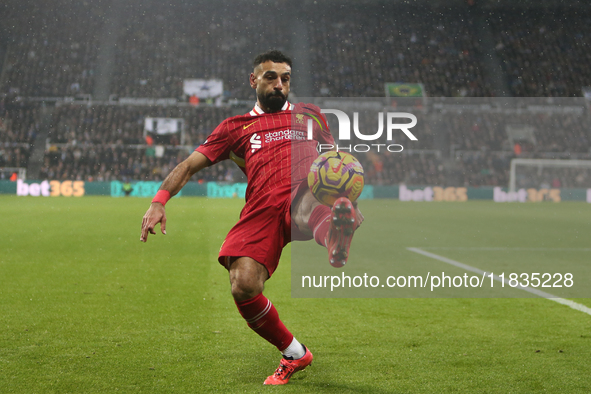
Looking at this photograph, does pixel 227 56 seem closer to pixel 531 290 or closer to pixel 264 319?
pixel 531 290

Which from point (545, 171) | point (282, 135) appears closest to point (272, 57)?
point (282, 135)

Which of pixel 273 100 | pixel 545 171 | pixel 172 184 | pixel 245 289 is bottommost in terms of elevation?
pixel 245 289

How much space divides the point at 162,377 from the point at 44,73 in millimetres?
33993

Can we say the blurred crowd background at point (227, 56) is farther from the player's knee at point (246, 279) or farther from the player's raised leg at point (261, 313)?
the player's knee at point (246, 279)

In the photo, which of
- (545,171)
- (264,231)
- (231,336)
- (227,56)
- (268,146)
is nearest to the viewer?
(264,231)

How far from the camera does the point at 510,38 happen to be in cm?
3488

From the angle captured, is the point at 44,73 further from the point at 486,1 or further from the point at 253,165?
the point at 253,165

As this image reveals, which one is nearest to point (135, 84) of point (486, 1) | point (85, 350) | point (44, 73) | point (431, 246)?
point (44, 73)

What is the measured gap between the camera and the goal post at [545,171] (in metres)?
21.8

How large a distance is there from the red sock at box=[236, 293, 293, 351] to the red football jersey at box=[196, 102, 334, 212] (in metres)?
0.55

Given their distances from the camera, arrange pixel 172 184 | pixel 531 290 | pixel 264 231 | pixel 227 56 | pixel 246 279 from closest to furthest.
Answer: pixel 246 279 < pixel 264 231 < pixel 172 184 < pixel 531 290 < pixel 227 56

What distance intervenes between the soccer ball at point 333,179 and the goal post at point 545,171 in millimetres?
18957

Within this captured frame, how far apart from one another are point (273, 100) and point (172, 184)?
0.80 metres

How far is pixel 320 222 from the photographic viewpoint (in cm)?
341
